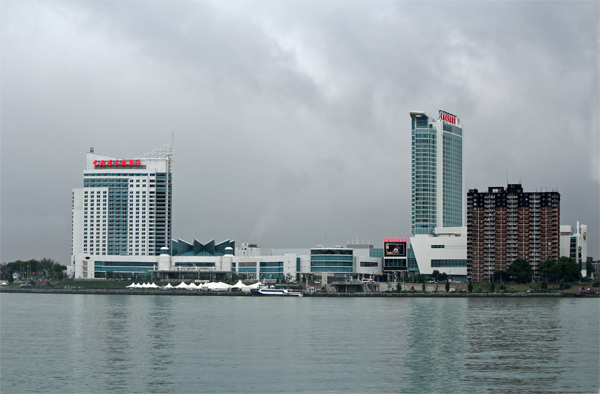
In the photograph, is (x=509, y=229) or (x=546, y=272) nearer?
(x=546, y=272)

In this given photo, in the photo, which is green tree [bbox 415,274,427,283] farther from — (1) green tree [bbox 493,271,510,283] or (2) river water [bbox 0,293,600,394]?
(2) river water [bbox 0,293,600,394]

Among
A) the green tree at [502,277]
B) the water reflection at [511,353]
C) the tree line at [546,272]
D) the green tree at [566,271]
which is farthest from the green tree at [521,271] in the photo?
the water reflection at [511,353]

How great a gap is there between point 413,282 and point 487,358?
455 feet

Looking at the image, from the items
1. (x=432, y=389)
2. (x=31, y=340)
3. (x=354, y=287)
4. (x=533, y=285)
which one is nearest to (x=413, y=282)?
(x=354, y=287)

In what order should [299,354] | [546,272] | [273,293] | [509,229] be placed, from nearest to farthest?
1. [299,354]
2. [273,293]
3. [546,272]
4. [509,229]

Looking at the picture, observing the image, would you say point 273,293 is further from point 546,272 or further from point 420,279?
point 546,272

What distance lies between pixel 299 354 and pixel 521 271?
136 m

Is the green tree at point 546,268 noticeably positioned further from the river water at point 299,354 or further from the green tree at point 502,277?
the river water at point 299,354

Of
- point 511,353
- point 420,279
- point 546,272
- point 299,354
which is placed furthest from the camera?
point 420,279

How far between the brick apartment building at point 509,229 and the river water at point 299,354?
100m

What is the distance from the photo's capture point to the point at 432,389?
1853 inches

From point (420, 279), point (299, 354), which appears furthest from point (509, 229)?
point (299, 354)

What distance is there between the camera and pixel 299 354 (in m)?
60.2

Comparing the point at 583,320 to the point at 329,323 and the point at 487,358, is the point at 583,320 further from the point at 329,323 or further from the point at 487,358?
the point at 487,358
